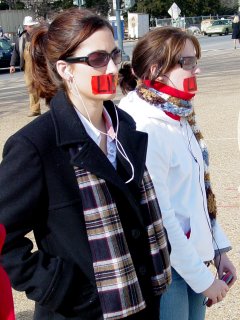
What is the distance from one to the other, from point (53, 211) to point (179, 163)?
0.72m

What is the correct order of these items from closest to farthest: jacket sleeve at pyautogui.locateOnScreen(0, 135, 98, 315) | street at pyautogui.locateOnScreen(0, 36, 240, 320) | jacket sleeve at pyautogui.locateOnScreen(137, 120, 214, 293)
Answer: jacket sleeve at pyautogui.locateOnScreen(0, 135, 98, 315), jacket sleeve at pyautogui.locateOnScreen(137, 120, 214, 293), street at pyautogui.locateOnScreen(0, 36, 240, 320)

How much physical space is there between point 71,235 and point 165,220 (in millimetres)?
525

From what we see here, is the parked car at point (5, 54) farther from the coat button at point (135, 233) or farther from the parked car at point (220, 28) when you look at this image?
the parked car at point (220, 28)

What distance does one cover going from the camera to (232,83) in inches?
548

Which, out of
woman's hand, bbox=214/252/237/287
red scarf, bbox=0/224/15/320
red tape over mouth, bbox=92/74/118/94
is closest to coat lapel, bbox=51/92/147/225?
red tape over mouth, bbox=92/74/118/94

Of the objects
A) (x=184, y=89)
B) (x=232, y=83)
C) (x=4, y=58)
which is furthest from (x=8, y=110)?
(x=4, y=58)

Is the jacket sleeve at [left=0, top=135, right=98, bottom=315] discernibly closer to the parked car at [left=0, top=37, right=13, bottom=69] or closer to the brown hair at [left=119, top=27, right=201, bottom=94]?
the brown hair at [left=119, top=27, right=201, bottom=94]

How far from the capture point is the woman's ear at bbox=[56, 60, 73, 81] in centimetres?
188

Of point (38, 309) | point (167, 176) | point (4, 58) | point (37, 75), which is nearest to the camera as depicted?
point (38, 309)

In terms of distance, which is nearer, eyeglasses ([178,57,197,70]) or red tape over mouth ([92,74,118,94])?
red tape over mouth ([92,74,118,94])

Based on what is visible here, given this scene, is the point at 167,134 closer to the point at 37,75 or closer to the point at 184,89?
the point at 184,89

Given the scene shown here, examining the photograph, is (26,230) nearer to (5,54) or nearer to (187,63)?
(187,63)

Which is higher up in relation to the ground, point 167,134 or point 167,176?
point 167,134

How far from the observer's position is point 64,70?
1896 mm
